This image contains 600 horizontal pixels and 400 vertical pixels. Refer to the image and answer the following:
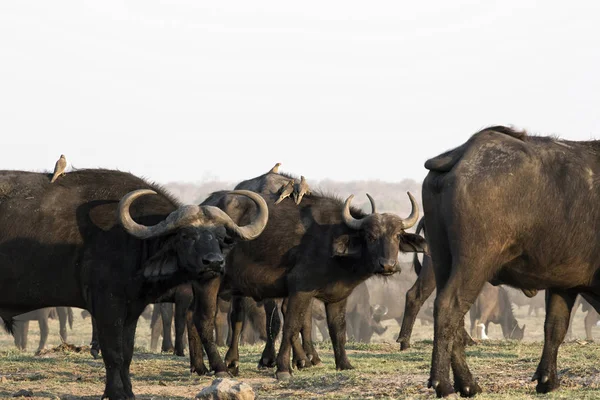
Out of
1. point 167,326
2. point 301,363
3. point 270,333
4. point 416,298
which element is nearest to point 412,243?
point 301,363

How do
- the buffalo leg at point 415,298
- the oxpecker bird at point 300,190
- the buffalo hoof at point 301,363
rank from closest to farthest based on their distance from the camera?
the buffalo hoof at point 301,363, the oxpecker bird at point 300,190, the buffalo leg at point 415,298

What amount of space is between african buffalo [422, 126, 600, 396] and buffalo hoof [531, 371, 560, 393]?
898 millimetres

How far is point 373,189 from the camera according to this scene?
370 feet

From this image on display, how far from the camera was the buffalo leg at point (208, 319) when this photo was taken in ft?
37.8

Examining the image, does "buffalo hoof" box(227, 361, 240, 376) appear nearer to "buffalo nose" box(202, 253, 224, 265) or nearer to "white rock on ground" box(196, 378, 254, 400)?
"buffalo nose" box(202, 253, 224, 265)

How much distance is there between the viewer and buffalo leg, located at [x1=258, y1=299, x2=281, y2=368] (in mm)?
12672

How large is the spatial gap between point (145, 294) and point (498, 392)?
10.7 feet

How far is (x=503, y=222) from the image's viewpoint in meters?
8.52

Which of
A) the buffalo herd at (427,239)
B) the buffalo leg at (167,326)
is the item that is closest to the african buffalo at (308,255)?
the buffalo herd at (427,239)

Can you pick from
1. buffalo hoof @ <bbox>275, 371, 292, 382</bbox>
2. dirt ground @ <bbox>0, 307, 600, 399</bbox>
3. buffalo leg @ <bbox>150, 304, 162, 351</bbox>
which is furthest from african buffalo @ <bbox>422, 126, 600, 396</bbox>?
A: buffalo leg @ <bbox>150, 304, 162, 351</bbox>

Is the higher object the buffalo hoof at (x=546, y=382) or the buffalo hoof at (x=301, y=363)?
the buffalo hoof at (x=301, y=363)

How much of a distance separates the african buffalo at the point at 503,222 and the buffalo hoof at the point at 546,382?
2.95 ft

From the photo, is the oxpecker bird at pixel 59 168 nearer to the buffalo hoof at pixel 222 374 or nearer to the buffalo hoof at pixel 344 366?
the buffalo hoof at pixel 222 374

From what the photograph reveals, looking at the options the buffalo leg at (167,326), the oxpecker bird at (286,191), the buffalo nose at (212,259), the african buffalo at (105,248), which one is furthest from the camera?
the buffalo leg at (167,326)
